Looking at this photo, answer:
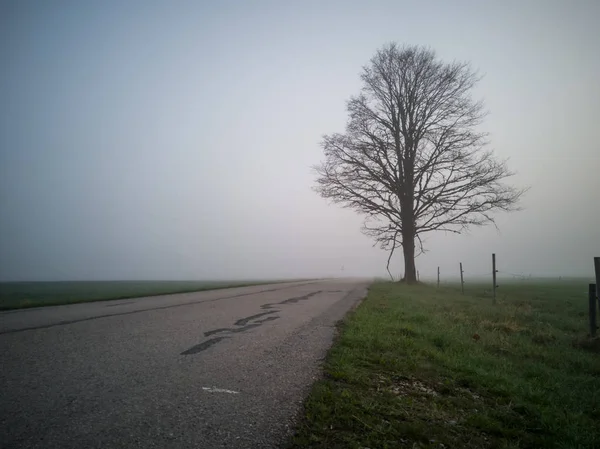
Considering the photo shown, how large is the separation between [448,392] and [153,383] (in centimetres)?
317

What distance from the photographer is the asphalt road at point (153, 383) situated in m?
2.31

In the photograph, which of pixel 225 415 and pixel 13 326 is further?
pixel 13 326

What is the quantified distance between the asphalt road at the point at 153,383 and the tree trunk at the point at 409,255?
610 inches

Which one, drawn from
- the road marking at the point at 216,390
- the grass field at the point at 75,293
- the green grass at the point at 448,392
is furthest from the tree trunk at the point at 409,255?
the road marking at the point at 216,390

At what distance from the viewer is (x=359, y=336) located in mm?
5555

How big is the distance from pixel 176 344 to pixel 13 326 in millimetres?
3787

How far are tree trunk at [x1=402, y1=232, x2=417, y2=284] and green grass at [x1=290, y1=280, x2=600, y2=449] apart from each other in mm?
13327

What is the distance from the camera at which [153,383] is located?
3.24 m

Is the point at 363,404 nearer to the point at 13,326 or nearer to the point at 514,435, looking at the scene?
the point at 514,435

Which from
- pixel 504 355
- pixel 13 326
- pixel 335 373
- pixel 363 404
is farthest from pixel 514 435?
pixel 13 326

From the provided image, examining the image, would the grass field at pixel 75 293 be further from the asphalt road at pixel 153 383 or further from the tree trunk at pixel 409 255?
the tree trunk at pixel 409 255

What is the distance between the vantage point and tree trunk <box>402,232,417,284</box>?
67.5 feet

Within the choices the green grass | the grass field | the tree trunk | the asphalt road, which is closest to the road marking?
the asphalt road

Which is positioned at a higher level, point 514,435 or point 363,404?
point 363,404
